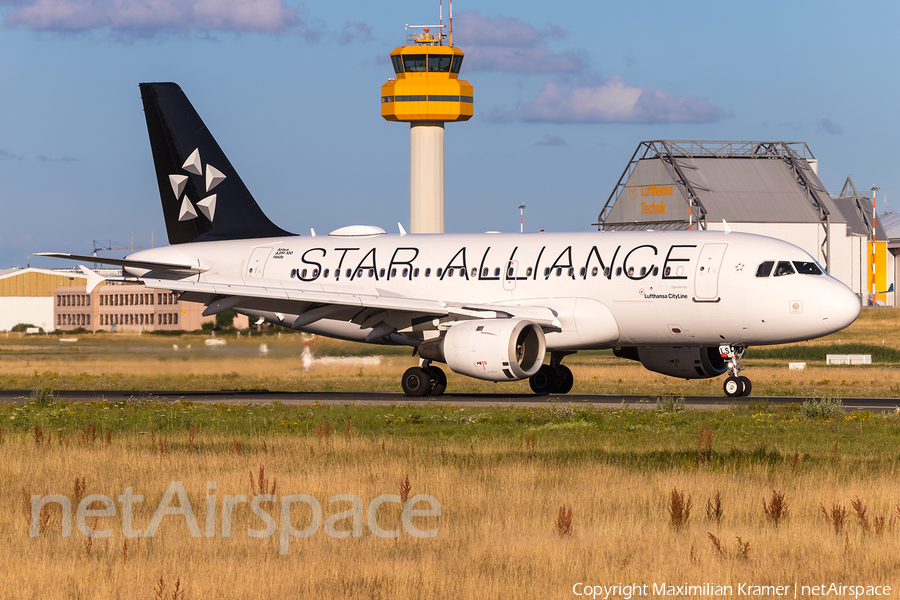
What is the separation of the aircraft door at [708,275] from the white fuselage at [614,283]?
0.09 ft

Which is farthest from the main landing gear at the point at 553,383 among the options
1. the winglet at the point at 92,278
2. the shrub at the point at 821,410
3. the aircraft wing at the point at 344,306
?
the winglet at the point at 92,278

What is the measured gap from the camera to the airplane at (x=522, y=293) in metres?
28.6

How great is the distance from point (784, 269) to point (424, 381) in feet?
31.8

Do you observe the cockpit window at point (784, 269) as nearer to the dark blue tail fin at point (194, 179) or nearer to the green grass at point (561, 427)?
the green grass at point (561, 427)

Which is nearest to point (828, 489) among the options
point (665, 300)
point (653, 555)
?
point (653, 555)

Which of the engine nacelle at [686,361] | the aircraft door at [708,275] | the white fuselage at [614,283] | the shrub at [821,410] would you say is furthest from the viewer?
the engine nacelle at [686,361]

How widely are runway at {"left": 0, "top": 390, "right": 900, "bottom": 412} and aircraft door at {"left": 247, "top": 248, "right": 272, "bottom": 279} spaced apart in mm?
3718

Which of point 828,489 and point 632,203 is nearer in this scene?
point 828,489

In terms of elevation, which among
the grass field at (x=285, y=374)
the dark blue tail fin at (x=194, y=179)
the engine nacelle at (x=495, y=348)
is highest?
the dark blue tail fin at (x=194, y=179)

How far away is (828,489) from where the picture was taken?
14.4 m

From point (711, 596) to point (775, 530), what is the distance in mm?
2774

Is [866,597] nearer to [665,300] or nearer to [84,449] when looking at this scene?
[84,449]

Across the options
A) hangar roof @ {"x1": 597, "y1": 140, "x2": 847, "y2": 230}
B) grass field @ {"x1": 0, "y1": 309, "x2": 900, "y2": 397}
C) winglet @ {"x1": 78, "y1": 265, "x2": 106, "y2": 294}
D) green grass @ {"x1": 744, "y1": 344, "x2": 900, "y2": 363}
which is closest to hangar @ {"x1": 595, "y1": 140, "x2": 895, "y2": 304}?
hangar roof @ {"x1": 597, "y1": 140, "x2": 847, "y2": 230}

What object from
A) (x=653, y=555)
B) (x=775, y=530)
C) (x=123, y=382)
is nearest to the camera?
(x=653, y=555)
